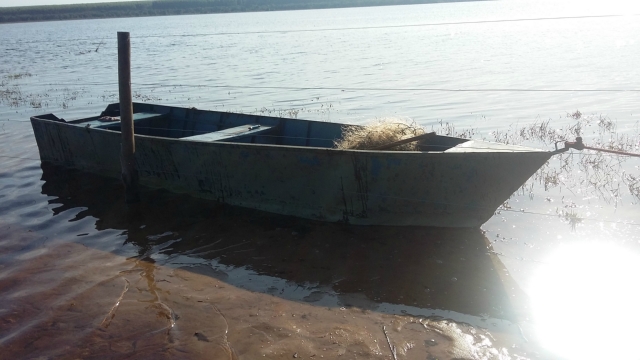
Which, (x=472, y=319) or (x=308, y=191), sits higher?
(x=308, y=191)

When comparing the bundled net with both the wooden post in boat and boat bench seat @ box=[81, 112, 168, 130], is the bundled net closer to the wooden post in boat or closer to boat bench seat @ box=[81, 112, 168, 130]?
the wooden post in boat

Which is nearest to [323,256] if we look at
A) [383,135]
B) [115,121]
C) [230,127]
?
[383,135]

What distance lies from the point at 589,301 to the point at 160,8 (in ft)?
372

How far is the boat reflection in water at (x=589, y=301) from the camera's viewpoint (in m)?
4.98

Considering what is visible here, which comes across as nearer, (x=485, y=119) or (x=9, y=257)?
(x=9, y=257)

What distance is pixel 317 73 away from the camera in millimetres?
24594

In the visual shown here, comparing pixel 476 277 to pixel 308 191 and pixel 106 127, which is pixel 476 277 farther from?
pixel 106 127

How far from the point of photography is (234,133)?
9.33 metres

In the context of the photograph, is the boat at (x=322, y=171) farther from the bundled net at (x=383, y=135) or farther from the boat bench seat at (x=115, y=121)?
the bundled net at (x=383, y=135)

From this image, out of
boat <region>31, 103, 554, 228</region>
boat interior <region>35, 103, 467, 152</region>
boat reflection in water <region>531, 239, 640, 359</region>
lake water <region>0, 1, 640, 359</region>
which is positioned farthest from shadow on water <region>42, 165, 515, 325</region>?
boat interior <region>35, 103, 467, 152</region>

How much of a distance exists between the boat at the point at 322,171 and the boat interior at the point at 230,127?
23mm

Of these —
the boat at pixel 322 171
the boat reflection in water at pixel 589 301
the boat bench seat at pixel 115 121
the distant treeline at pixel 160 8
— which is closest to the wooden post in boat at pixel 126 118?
the boat at pixel 322 171

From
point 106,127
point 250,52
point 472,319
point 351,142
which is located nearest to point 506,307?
point 472,319

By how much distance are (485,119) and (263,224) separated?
846 centimetres
